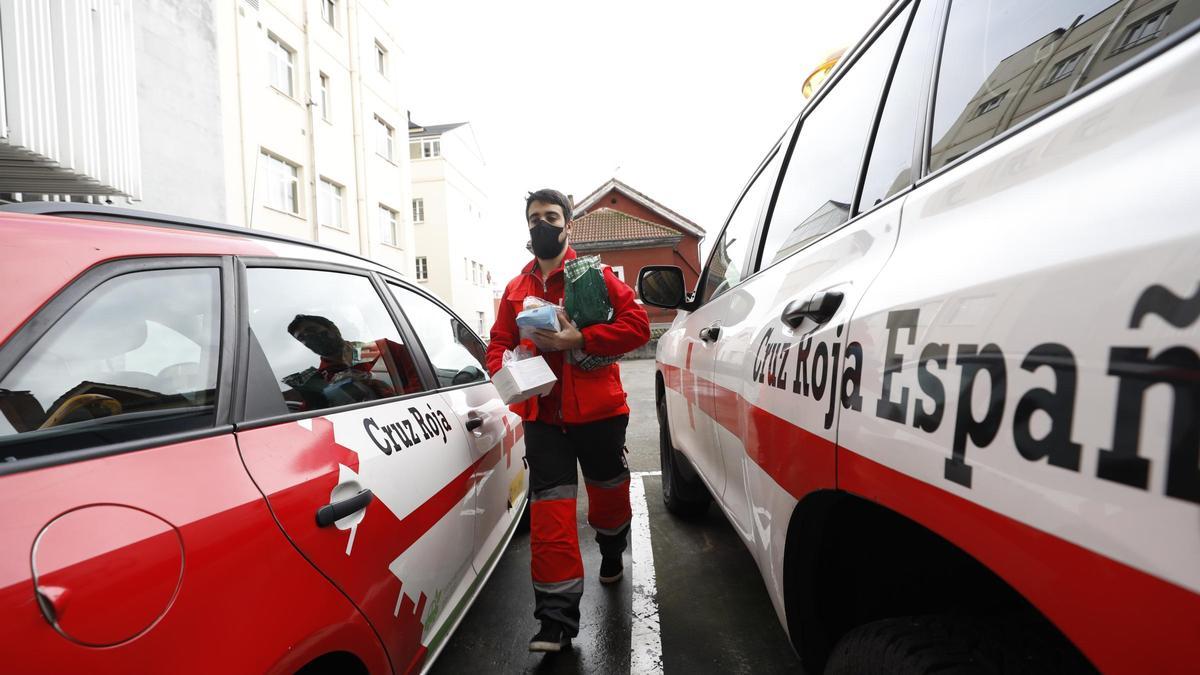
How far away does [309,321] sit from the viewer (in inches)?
61.1

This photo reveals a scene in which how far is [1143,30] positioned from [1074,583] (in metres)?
0.68

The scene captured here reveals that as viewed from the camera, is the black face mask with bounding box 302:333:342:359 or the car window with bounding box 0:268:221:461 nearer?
the car window with bounding box 0:268:221:461

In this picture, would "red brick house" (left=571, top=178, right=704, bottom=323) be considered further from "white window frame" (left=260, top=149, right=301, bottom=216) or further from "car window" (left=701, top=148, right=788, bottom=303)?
"car window" (left=701, top=148, right=788, bottom=303)

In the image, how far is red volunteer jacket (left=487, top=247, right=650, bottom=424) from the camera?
2303 millimetres

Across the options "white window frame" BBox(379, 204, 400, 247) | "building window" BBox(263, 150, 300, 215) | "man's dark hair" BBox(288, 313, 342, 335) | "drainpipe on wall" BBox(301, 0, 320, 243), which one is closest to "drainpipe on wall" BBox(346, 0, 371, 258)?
"white window frame" BBox(379, 204, 400, 247)

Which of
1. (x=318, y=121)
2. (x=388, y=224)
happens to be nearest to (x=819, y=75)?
(x=318, y=121)

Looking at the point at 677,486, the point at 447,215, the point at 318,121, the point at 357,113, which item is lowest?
the point at 677,486

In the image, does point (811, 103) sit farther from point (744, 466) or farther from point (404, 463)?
point (404, 463)

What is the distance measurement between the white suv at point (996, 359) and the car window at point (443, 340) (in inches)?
53.1

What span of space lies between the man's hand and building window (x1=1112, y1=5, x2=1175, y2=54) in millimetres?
1734

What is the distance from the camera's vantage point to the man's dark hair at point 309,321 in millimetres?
1463

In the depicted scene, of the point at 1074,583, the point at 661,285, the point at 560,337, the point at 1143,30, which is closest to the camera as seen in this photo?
the point at 1074,583

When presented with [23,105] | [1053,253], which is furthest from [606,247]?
[1053,253]

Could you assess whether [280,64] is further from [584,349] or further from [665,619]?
[665,619]
